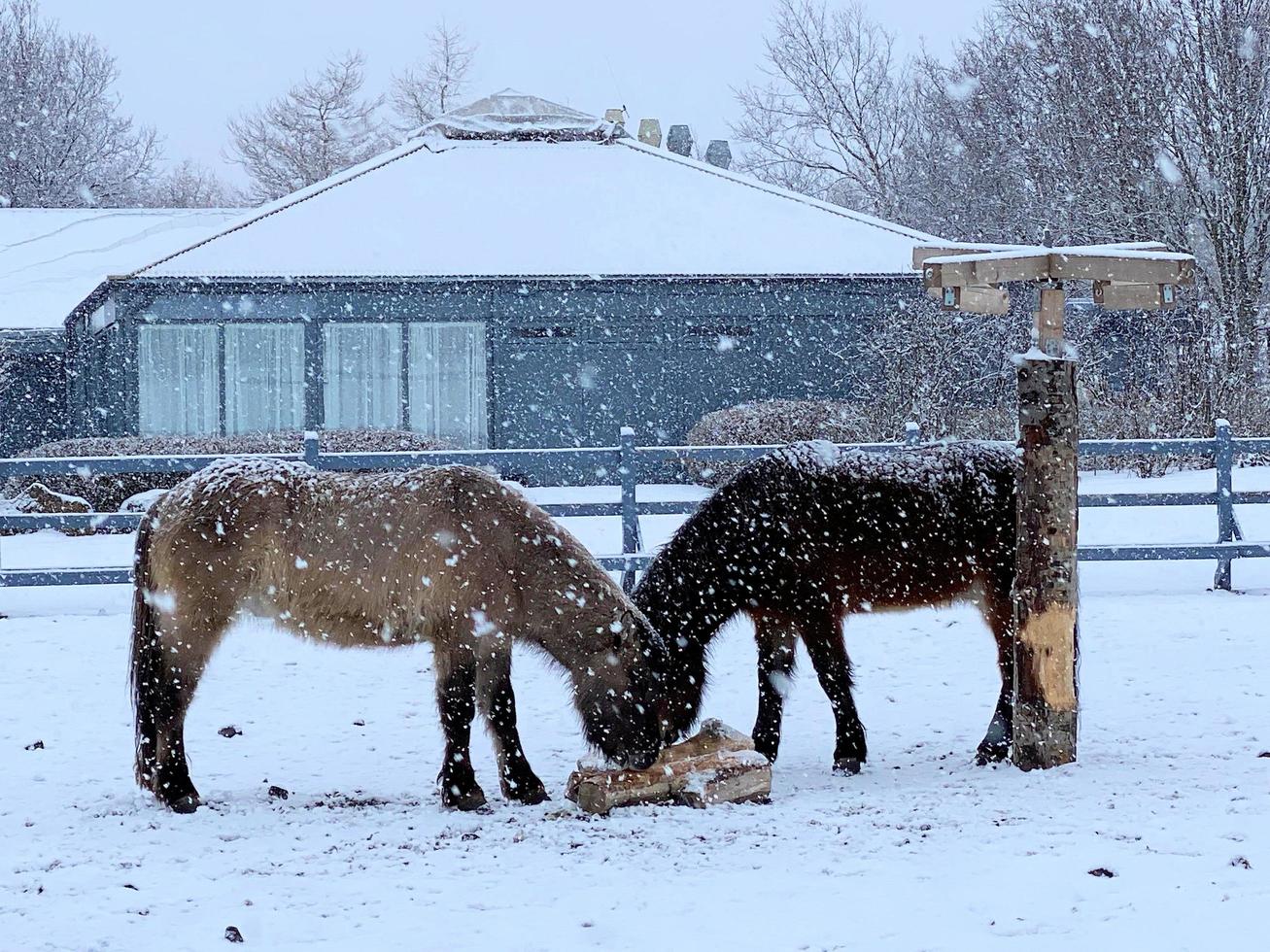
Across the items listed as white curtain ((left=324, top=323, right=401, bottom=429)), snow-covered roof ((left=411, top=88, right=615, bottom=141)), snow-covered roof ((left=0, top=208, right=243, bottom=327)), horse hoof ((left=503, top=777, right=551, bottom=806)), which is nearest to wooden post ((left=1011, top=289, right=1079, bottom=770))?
horse hoof ((left=503, top=777, right=551, bottom=806))

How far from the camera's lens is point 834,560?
583 cm

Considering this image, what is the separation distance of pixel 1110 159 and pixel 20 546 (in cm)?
1999

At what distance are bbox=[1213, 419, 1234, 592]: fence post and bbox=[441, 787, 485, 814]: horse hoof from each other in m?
7.12

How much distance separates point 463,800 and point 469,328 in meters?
14.2

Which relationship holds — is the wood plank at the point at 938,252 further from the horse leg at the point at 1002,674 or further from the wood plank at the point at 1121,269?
the horse leg at the point at 1002,674

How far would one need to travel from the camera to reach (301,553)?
5324 millimetres

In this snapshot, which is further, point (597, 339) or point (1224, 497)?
point (597, 339)

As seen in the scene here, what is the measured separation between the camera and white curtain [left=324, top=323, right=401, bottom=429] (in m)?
18.7

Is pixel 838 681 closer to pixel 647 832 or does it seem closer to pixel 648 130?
pixel 647 832

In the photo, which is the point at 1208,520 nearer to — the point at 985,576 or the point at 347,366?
the point at 985,576

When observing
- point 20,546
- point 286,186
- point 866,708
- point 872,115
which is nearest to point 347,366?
point 20,546

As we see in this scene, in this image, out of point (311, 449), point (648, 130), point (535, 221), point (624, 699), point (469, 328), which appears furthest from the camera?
point (648, 130)

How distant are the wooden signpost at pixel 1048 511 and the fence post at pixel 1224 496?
4.86 metres

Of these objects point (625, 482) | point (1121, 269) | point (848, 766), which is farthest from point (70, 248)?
point (1121, 269)
